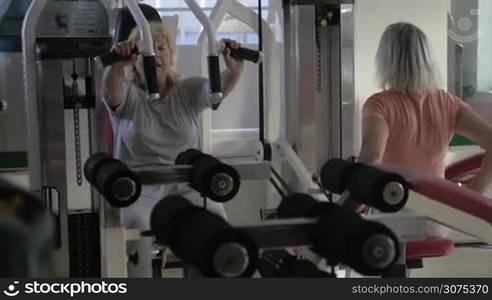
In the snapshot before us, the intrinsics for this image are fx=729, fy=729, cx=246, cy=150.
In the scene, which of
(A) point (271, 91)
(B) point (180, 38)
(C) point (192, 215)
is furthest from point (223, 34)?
(C) point (192, 215)

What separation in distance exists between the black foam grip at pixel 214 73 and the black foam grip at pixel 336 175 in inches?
13.6

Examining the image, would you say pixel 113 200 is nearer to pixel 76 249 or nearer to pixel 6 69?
pixel 76 249

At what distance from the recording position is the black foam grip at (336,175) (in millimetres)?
1573

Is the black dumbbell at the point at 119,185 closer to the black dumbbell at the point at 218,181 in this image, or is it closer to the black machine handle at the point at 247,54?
the black dumbbell at the point at 218,181

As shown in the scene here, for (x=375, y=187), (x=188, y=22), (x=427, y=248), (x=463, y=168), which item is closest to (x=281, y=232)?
(x=375, y=187)

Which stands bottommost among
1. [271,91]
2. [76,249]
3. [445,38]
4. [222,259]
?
[76,249]

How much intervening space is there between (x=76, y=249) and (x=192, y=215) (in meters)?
0.86

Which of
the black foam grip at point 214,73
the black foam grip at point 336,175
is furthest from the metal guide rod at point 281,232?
the black foam grip at point 214,73

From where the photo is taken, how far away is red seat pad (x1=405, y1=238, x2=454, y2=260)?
2.13 m

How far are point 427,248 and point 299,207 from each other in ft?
2.82

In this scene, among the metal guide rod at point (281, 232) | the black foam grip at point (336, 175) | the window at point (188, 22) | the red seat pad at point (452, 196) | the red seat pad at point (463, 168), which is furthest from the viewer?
the window at point (188, 22)

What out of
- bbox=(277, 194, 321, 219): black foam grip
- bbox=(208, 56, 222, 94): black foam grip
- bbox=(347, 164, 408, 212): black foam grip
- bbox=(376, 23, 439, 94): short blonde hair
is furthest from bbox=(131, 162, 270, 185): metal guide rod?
bbox=(376, 23, 439, 94): short blonde hair

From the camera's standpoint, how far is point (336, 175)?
1.59m

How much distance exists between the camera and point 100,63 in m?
1.77
